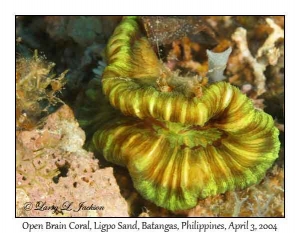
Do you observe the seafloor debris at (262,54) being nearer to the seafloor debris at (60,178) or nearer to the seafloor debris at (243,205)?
the seafloor debris at (243,205)

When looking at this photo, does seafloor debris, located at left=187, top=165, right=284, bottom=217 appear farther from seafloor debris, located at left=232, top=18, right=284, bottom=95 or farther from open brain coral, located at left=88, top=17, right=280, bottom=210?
seafloor debris, located at left=232, top=18, right=284, bottom=95

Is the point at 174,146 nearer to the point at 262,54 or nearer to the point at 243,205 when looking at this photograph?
the point at 243,205

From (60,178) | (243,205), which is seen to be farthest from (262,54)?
(60,178)

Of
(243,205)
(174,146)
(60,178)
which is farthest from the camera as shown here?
(243,205)

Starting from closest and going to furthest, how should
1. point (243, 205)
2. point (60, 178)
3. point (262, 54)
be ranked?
point (60, 178) → point (243, 205) → point (262, 54)

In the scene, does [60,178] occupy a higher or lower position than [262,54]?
lower

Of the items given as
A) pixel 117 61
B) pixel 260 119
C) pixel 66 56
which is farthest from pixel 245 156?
pixel 66 56

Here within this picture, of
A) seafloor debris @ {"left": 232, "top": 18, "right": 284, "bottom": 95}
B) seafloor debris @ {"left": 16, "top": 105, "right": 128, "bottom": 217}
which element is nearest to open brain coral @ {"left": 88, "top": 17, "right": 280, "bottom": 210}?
seafloor debris @ {"left": 16, "top": 105, "right": 128, "bottom": 217}

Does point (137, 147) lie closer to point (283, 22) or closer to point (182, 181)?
point (182, 181)
